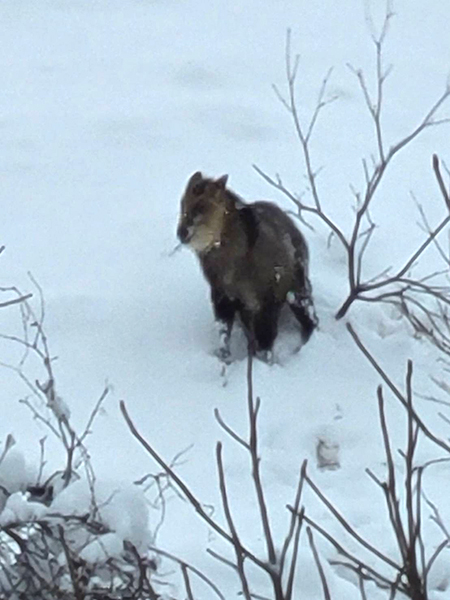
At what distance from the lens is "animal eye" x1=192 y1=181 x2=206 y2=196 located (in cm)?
530

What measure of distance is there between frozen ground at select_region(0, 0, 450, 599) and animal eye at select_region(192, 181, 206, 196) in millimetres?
647

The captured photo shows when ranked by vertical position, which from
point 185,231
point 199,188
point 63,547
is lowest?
point 63,547

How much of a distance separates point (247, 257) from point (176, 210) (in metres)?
1.34

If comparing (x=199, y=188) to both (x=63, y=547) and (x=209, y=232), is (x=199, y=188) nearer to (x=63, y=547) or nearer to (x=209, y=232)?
(x=209, y=232)

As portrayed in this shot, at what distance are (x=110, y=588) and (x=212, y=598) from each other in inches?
49.9

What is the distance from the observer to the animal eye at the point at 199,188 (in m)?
5.30

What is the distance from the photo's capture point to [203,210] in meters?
5.30

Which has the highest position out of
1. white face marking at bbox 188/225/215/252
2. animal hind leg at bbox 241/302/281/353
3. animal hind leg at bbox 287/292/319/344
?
white face marking at bbox 188/225/215/252

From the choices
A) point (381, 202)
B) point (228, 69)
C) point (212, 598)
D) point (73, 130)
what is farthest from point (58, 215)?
point (212, 598)

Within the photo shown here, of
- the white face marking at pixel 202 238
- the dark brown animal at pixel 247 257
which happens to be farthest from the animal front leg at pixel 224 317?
the white face marking at pixel 202 238

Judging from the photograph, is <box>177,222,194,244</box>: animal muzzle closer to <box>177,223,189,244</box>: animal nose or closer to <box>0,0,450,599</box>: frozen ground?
<box>177,223,189,244</box>: animal nose

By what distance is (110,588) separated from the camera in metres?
2.92

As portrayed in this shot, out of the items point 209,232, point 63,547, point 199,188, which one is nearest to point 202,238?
point 209,232

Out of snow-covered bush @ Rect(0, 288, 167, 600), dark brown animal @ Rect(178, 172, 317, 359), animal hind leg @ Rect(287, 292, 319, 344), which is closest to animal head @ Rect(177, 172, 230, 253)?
dark brown animal @ Rect(178, 172, 317, 359)
